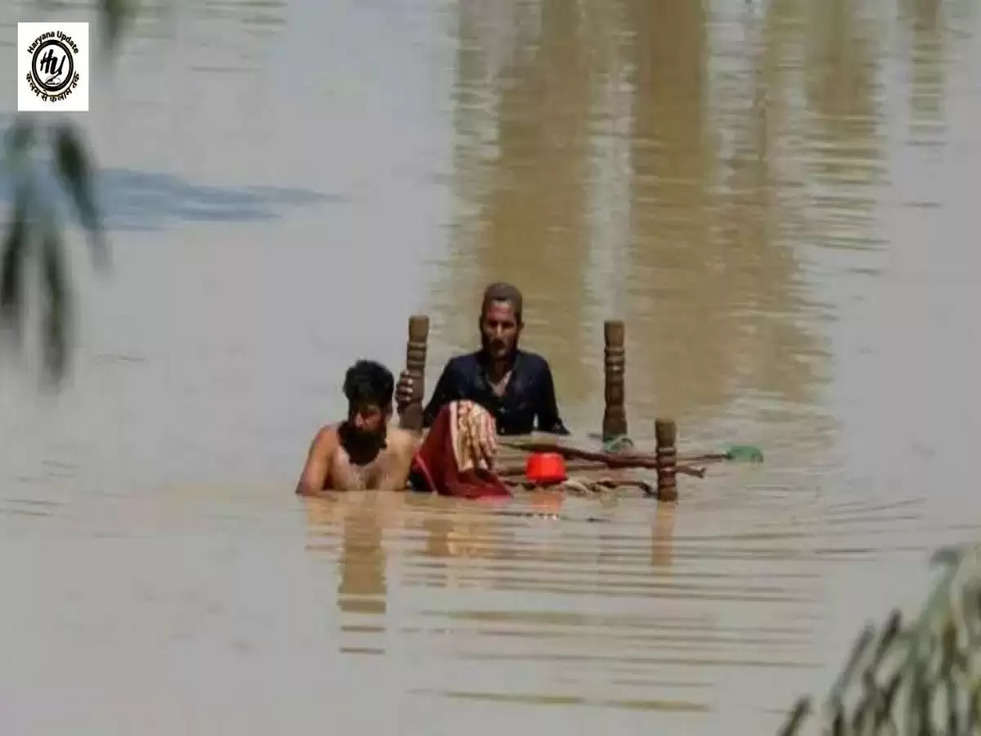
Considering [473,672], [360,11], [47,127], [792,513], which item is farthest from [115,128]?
[47,127]

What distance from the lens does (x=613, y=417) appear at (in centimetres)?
1334

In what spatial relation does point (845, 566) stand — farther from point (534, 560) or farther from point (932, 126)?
point (932, 126)

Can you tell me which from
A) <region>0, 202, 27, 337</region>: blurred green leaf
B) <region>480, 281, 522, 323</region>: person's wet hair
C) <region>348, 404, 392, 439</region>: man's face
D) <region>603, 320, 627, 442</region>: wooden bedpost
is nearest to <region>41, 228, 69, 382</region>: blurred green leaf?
<region>0, 202, 27, 337</region>: blurred green leaf

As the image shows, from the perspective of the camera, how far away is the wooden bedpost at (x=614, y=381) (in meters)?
13.1

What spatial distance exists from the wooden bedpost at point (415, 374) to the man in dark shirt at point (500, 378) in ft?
0.08

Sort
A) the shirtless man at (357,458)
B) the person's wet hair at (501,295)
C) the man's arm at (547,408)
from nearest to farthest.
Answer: the shirtless man at (357,458) → the person's wet hair at (501,295) → the man's arm at (547,408)

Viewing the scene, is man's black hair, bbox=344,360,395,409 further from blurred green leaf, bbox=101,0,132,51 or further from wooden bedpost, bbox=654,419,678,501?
blurred green leaf, bbox=101,0,132,51

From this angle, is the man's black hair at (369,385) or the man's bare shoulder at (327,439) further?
the man's bare shoulder at (327,439)

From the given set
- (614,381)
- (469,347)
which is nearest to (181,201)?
(469,347)

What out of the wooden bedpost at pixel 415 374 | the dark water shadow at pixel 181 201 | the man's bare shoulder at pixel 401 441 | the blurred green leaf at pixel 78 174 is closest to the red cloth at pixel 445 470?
the man's bare shoulder at pixel 401 441

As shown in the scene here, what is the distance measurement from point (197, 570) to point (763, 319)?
6706 millimetres

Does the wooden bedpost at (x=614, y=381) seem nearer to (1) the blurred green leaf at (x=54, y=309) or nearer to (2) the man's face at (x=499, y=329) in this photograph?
(2) the man's face at (x=499, y=329)

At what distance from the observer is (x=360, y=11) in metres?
32.9

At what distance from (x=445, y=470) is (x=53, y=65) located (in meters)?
5.42
